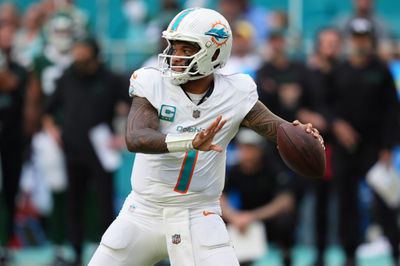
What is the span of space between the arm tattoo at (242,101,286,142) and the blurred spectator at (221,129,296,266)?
10.3 ft

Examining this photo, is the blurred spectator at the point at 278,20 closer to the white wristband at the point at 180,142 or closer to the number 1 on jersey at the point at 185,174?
the number 1 on jersey at the point at 185,174

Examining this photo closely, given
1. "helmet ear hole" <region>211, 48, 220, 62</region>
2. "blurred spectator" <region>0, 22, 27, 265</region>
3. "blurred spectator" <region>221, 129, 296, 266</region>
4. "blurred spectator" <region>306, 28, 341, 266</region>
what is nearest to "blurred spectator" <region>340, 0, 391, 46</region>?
"blurred spectator" <region>306, 28, 341, 266</region>

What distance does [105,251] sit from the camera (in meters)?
→ 4.55

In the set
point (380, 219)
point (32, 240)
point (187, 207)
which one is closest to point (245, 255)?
point (380, 219)

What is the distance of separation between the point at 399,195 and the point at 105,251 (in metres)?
5.27

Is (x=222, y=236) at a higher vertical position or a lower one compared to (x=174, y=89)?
lower

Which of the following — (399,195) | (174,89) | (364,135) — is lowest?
(399,195)

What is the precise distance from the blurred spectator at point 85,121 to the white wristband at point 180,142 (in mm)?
→ 4071

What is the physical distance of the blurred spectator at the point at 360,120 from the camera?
318 inches

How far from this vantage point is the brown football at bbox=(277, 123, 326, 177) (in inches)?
174

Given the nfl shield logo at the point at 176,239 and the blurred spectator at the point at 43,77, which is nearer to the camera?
Result: the nfl shield logo at the point at 176,239

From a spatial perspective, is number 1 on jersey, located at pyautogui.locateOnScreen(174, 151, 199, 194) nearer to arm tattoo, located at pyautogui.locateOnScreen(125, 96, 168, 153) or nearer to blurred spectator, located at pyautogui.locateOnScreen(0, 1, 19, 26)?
arm tattoo, located at pyautogui.locateOnScreen(125, 96, 168, 153)

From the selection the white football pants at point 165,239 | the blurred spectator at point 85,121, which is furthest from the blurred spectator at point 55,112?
the white football pants at point 165,239

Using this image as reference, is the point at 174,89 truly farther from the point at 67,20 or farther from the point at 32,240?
the point at 32,240
